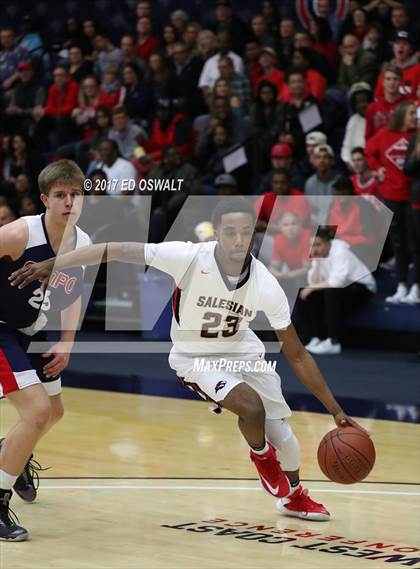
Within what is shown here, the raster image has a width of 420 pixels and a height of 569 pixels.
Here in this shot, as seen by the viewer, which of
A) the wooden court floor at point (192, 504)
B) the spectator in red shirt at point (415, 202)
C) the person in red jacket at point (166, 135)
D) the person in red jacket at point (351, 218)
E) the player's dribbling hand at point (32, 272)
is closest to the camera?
the player's dribbling hand at point (32, 272)

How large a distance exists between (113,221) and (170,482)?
18.6ft

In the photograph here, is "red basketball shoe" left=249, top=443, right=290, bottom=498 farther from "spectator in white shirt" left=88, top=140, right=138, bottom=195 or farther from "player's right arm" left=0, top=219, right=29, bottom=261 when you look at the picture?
"spectator in white shirt" left=88, top=140, right=138, bottom=195

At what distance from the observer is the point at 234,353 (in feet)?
21.2

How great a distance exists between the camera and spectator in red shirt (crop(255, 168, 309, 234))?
40.9 feet

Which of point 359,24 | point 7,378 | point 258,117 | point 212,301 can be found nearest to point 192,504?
point 212,301

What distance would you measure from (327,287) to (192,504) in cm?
588

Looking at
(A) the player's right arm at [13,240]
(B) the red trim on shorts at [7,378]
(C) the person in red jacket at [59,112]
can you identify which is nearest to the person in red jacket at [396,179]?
(C) the person in red jacket at [59,112]

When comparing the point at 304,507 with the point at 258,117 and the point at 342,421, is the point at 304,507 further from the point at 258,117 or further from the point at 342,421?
the point at 258,117

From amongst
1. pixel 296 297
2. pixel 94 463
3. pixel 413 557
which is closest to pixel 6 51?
pixel 296 297

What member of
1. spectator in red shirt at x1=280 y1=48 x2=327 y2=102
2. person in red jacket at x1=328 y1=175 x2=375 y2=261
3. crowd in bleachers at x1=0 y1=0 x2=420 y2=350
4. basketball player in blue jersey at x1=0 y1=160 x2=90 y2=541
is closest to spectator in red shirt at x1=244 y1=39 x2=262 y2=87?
crowd in bleachers at x1=0 y1=0 x2=420 y2=350

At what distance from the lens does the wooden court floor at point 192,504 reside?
575 centimetres

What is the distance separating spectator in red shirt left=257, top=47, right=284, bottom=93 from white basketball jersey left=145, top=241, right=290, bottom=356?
326 inches

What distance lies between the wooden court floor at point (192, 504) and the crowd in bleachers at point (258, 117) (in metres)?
3.51

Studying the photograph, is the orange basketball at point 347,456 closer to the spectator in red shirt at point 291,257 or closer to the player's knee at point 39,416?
the player's knee at point 39,416
